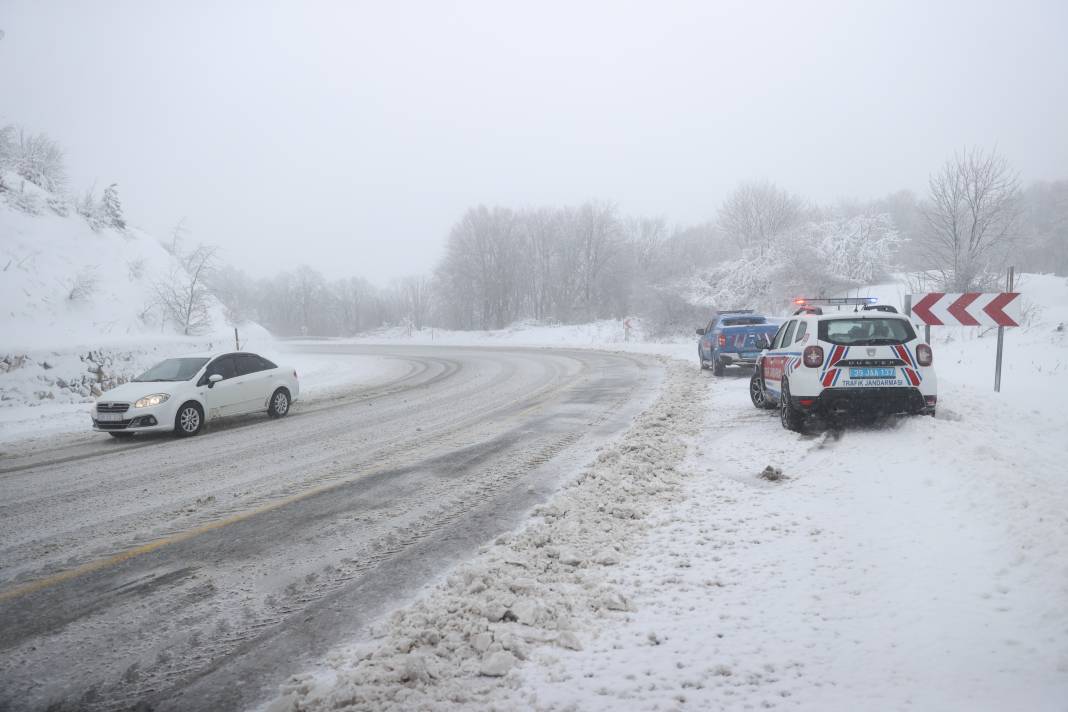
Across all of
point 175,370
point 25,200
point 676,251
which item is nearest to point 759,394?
point 175,370

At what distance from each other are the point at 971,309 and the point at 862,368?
4.39 m

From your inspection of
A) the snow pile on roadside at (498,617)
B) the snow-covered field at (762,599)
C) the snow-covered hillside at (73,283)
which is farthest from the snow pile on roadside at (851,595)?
the snow-covered hillside at (73,283)

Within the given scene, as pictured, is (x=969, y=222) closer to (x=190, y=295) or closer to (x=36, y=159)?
(x=190, y=295)

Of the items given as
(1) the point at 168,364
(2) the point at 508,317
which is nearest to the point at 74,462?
(1) the point at 168,364

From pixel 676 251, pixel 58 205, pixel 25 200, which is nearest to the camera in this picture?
pixel 25 200

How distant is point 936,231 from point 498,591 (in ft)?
92.8

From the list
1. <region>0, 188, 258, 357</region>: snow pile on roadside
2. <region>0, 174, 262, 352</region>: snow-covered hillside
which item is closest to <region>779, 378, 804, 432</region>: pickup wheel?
<region>0, 188, 258, 357</region>: snow pile on roadside

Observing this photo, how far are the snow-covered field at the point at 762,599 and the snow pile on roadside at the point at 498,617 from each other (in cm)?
1

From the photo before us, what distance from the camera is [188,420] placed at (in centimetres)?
1070

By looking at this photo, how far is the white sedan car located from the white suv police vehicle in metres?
10.3

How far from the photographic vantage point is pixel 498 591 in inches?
150

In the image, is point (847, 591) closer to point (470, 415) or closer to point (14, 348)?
point (470, 415)

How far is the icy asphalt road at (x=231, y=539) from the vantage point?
321 cm

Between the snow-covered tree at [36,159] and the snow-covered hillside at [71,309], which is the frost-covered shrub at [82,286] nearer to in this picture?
the snow-covered hillside at [71,309]
